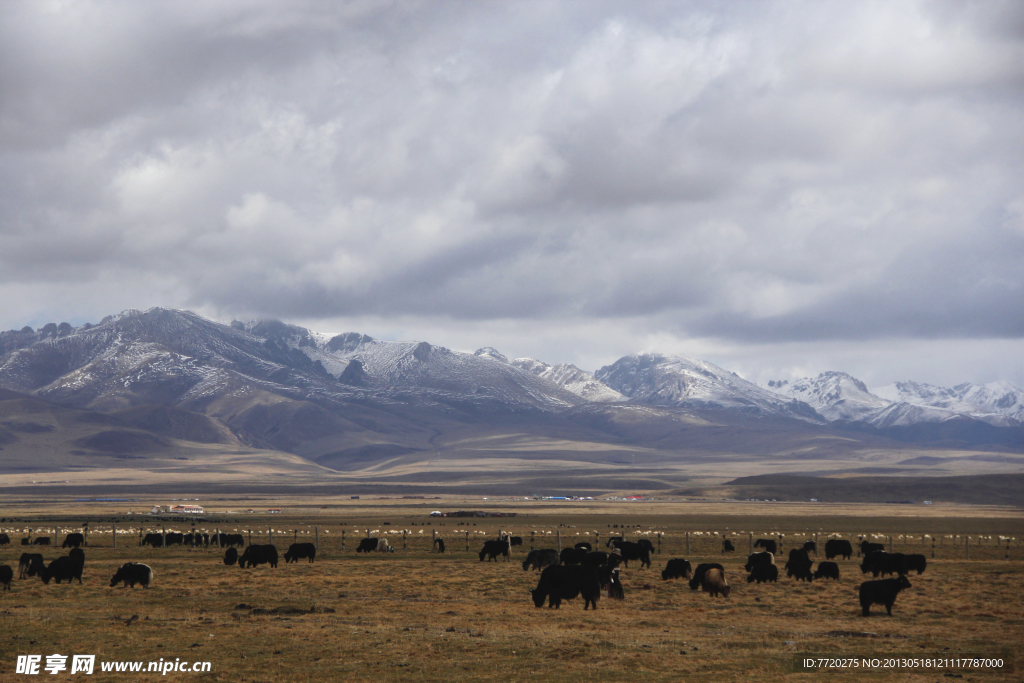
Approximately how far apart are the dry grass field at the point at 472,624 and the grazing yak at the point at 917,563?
726 mm

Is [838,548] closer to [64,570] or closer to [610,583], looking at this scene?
[610,583]

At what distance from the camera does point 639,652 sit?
896 inches

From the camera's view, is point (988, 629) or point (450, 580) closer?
point (988, 629)

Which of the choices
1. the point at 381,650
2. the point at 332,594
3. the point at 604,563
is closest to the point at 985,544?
the point at 604,563

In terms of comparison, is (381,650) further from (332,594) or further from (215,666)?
(332,594)

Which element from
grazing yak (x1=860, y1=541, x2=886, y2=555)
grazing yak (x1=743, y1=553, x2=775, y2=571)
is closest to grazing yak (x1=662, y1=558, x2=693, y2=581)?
grazing yak (x1=743, y1=553, x2=775, y2=571)

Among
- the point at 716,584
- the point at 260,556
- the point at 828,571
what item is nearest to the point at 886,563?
the point at 828,571

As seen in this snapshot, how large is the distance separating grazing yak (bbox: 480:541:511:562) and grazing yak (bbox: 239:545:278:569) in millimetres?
10762

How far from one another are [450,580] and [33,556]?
54.2 ft

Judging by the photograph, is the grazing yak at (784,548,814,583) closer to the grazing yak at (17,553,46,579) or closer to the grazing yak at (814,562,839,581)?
the grazing yak at (814,562,839,581)

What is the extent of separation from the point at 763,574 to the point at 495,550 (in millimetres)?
15501

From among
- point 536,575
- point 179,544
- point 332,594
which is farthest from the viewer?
point 179,544

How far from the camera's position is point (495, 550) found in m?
48.7

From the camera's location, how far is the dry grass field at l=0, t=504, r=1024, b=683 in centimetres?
2105
